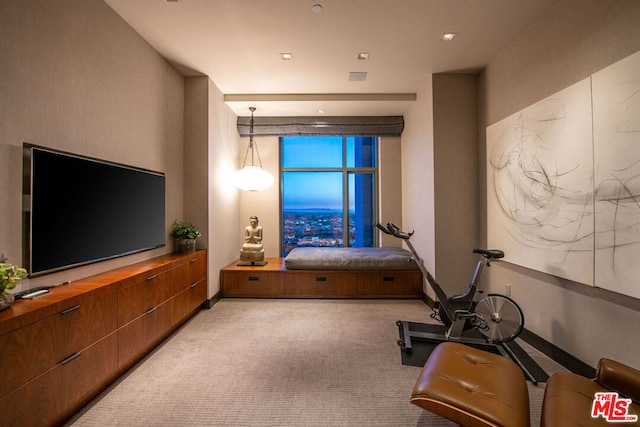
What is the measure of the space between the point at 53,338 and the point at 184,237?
185 centimetres

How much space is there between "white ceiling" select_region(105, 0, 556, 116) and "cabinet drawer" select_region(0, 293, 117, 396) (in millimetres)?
2446

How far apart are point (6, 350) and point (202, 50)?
299 centimetres

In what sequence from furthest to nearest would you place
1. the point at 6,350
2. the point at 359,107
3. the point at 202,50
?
1. the point at 359,107
2. the point at 202,50
3. the point at 6,350

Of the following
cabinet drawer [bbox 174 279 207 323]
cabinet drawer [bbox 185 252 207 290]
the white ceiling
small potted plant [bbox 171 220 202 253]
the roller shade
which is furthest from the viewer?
the roller shade

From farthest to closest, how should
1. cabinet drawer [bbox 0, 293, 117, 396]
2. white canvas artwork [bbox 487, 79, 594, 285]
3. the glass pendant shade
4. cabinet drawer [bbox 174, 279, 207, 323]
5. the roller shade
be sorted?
the roller shade → the glass pendant shade → cabinet drawer [bbox 174, 279, 207, 323] → white canvas artwork [bbox 487, 79, 594, 285] → cabinet drawer [bbox 0, 293, 117, 396]

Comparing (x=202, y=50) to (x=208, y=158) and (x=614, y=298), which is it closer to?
(x=208, y=158)

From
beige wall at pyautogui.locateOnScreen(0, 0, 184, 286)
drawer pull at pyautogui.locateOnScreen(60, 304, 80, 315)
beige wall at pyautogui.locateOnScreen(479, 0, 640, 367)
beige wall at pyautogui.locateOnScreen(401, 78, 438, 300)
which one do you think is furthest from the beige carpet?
beige wall at pyautogui.locateOnScreen(401, 78, 438, 300)

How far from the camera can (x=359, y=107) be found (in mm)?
4570

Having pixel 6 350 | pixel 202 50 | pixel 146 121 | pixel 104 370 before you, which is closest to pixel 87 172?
pixel 146 121

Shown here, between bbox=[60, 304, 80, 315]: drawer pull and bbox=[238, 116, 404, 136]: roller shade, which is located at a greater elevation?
bbox=[238, 116, 404, 136]: roller shade

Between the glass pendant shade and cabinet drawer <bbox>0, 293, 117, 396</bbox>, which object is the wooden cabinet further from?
cabinet drawer <bbox>0, 293, 117, 396</bbox>

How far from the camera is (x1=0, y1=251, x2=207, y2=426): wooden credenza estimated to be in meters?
1.40

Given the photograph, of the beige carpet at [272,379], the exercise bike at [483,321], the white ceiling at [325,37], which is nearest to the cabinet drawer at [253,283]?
the beige carpet at [272,379]

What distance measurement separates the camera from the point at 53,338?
1.58 meters
